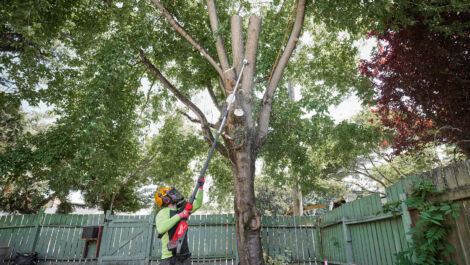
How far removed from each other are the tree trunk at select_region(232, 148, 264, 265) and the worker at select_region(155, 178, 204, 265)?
1450mm

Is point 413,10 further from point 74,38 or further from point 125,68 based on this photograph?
point 74,38

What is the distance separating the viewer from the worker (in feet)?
10.8

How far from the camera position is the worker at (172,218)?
3.28 meters

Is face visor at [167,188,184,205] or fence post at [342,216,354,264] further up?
face visor at [167,188,184,205]

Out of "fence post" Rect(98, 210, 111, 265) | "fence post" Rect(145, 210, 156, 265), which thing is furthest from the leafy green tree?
"fence post" Rect(98, 210, 111, 265)

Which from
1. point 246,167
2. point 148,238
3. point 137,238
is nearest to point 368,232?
point 246,167

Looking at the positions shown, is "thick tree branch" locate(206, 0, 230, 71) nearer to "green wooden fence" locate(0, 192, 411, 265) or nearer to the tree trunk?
the tree trunk

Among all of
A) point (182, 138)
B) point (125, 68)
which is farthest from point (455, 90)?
point (182, 138)

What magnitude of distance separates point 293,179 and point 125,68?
7.17 m

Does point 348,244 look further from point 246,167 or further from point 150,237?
point 150,237

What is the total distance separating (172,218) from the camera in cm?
325

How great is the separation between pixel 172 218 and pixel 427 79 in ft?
20.7

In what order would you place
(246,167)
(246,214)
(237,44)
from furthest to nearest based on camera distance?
(237,44) < (246,167) < (246,214)

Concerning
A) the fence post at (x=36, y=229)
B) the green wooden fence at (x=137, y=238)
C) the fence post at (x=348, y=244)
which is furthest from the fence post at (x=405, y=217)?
the fence post at (x=36, y=229)
